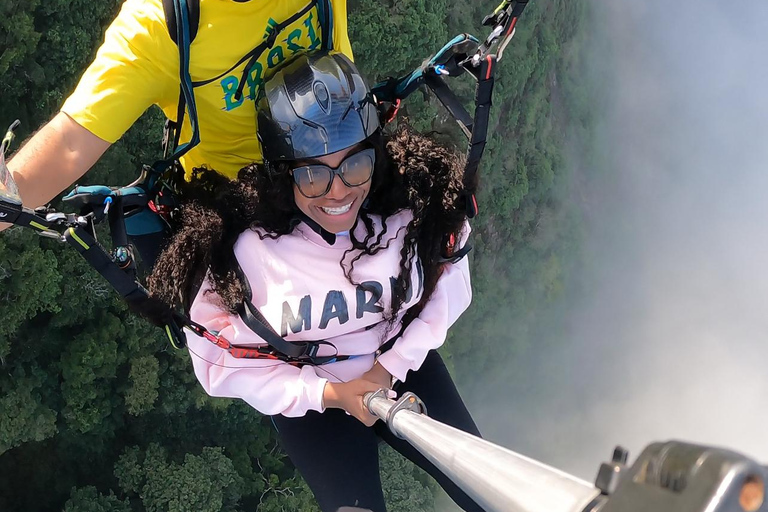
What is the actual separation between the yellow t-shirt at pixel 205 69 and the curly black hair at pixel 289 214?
19cm

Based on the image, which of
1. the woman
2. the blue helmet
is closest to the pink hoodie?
the woman

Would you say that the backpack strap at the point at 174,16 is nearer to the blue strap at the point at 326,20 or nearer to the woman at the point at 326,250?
the woman at the point at 326,250

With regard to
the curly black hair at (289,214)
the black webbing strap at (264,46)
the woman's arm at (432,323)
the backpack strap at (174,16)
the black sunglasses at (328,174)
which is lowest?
the woman's arm at (432,323)

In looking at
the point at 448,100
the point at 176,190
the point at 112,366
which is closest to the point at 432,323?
the point at 448,100

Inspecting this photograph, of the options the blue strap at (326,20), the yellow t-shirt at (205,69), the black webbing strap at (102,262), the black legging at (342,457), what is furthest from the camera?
the black legging at (342,457)

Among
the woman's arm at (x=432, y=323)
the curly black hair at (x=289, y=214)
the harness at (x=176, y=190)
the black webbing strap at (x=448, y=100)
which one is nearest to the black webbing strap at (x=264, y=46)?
the harness at (x=176, y=190)

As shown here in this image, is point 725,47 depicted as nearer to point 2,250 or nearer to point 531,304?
point 531,304

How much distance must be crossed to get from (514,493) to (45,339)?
8093 millimetres

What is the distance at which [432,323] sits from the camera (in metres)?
A: 2.25

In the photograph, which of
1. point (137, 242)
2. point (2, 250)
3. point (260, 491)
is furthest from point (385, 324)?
point (260, 491)

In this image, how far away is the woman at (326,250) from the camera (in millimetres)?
1896

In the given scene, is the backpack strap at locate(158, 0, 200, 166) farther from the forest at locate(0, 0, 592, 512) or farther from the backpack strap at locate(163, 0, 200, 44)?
the forest at locate(0, 0, 592, 512)

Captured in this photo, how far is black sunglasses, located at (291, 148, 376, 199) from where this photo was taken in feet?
6.16

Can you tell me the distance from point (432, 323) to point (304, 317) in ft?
1.67
